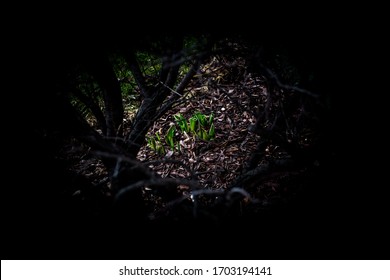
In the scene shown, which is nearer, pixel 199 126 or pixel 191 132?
pixel 199 126

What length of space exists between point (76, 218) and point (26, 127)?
1.92 ft

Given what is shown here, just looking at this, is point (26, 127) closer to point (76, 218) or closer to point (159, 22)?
point (76, 218)

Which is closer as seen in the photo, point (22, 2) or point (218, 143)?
point (22, 2)

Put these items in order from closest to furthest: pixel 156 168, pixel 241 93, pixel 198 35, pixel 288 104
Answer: pixel 198 35, pixel 288 104, pixel 156 168, pixel 241 93

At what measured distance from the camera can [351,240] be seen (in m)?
1.42

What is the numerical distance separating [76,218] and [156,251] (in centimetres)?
49

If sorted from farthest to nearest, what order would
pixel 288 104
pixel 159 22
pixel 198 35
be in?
pixel 288 104
pixel 198 35
pixel 159 22

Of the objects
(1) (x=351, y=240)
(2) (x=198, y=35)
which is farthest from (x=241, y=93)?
(1) (x=351, y=240)
